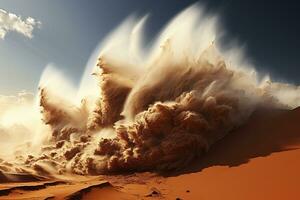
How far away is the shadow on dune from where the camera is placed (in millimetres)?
13305

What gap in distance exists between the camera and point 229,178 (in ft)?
38.0

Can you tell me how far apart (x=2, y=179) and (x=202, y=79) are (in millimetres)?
10141

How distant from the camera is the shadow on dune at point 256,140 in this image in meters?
13.3

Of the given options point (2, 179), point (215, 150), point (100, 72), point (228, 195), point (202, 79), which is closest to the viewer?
point (228, 195)

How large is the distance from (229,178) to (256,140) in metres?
3.62

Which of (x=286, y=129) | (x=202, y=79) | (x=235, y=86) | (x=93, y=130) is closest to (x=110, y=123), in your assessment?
(x=93, y=130)

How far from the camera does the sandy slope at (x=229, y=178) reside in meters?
9.59

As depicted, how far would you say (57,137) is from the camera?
66.0ft

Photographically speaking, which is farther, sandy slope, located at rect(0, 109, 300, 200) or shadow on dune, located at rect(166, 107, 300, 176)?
shadow on dune, located at rect(166, 107, 300, 176)

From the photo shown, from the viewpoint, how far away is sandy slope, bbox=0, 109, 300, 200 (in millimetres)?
9594

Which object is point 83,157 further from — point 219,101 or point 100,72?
point 219,101

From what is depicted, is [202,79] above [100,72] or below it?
below

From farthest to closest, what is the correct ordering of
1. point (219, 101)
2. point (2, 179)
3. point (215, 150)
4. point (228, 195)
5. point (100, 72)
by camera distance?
point (100, 72) < point (219, 101) < point (215, 150) < point (2, 179) < point (228, 195)

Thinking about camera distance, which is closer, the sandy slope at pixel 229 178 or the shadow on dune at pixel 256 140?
the sandy slope at pixel 229 178
